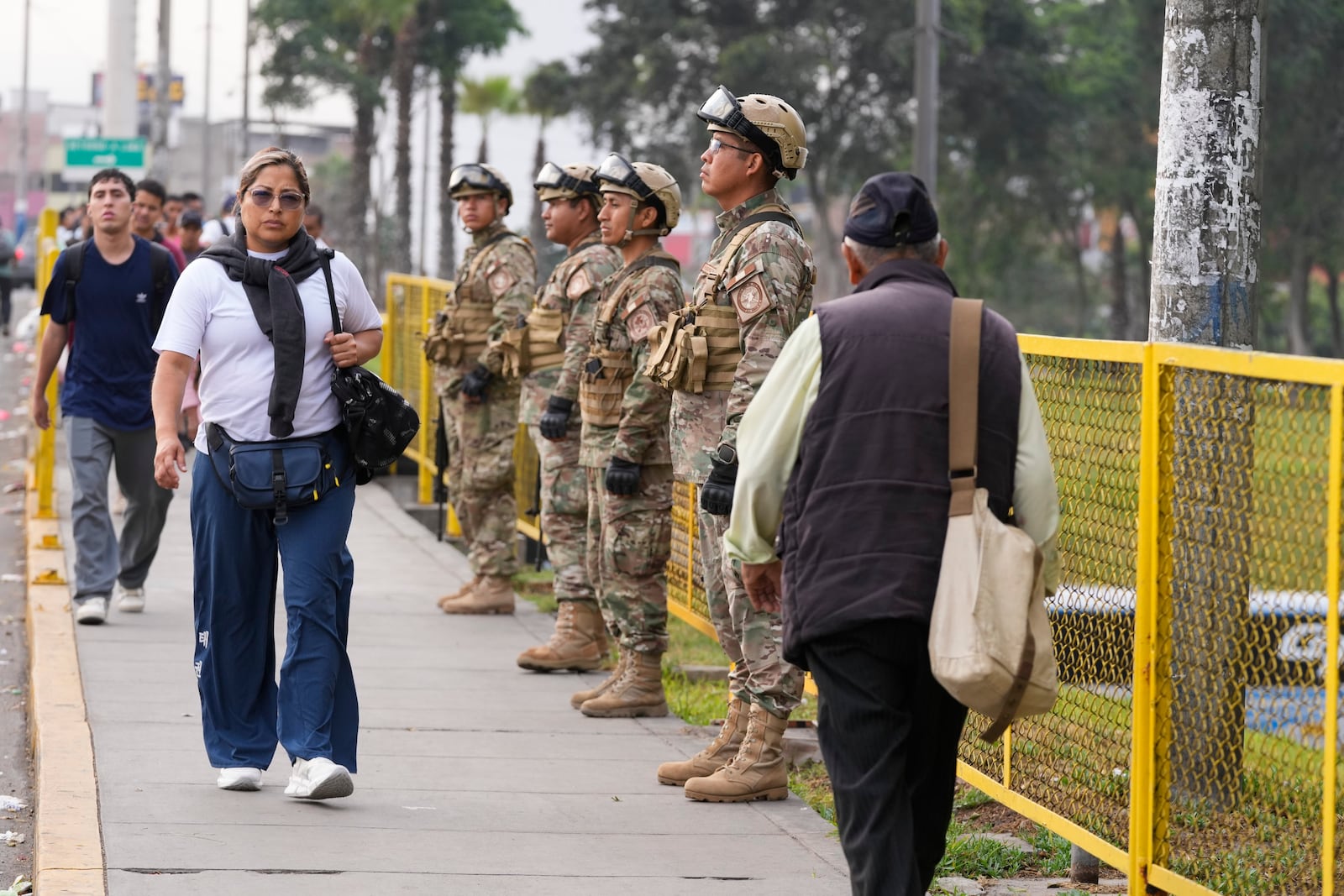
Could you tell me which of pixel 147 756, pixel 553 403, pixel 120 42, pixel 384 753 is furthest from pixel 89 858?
pixel 120 42

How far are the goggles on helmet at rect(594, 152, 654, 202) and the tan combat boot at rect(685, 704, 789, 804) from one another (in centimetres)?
208

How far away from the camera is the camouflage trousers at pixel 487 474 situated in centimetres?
942

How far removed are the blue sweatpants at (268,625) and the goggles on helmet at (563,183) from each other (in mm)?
2638

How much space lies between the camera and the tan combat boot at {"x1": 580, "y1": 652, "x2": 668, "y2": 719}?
24.4ft

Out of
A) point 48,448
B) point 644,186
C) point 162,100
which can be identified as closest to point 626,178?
point 644,186

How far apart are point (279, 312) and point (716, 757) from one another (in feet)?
6.80

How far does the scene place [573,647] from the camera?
827 centimetres

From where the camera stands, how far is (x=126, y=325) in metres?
8.84

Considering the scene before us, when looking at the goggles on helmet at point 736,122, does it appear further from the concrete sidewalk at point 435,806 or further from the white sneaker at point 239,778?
the white sneaker at point 239,778

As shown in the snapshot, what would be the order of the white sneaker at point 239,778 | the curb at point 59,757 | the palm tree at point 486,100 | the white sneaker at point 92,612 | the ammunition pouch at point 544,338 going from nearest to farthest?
the curb at point 59,757 → the white sneaker at point 239,778 → the ammunition pouch at point 544,338 → the white sneaker at point 92,612 → the palm tree at point 486,100

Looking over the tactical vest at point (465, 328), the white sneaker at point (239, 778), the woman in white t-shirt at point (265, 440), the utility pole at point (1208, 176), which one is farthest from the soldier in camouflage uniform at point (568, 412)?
the utility pole at point (1208, 176)

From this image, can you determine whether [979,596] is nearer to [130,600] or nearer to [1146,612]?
[1146,612]

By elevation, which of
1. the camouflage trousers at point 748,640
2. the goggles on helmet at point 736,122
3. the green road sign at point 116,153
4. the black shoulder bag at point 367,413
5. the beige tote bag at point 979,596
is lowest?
the camouflage trousers at point 748,640

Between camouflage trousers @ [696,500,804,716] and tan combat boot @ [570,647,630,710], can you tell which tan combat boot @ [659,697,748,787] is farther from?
tan combat boot @ [570,647,630,710]
